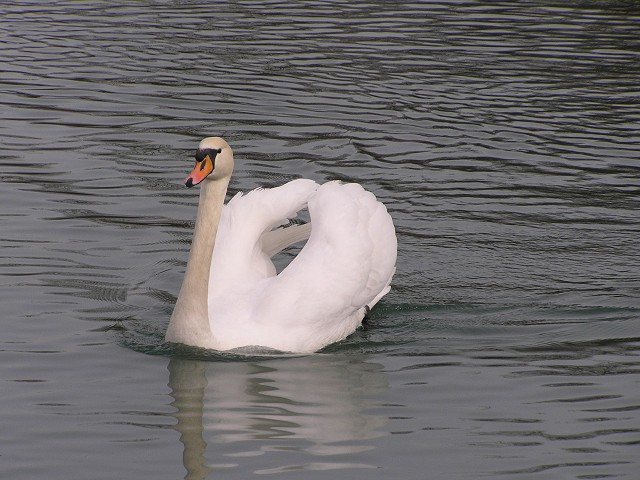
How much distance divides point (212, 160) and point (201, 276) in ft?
2.45

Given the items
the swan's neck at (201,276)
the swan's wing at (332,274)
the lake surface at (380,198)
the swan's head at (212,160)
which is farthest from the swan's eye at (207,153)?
the lake surface at (380,198)

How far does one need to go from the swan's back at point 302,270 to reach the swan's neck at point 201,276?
0.15 m

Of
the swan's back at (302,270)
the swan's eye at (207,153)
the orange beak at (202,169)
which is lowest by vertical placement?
the swan's back at (302,270)

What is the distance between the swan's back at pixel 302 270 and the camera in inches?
345

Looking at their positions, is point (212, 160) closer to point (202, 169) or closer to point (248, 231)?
point (202, 169)

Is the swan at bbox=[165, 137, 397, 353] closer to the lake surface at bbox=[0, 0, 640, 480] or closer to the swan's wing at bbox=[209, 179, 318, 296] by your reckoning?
→ the swan's wing at bbox=[209, 179, 318, 296]

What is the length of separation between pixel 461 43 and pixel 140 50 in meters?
4.29

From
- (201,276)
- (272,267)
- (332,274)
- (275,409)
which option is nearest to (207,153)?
(201,276)

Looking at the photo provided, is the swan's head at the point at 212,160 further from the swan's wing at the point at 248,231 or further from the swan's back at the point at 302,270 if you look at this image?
the swan's wing at the point at 248,231

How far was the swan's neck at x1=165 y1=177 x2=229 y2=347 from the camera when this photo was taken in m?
8.55

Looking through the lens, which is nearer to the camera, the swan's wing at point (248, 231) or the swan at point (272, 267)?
the swan at point (272, 267)

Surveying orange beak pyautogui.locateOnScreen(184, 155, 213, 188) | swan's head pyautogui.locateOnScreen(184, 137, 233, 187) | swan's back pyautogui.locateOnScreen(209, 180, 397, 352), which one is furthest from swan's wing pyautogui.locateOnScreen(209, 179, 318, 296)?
orange beak pyautogui.locateOnScreen(184, 155, 213, 188)

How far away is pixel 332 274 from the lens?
9.02m

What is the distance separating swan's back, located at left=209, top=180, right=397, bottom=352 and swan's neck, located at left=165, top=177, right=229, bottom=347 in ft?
0.49
